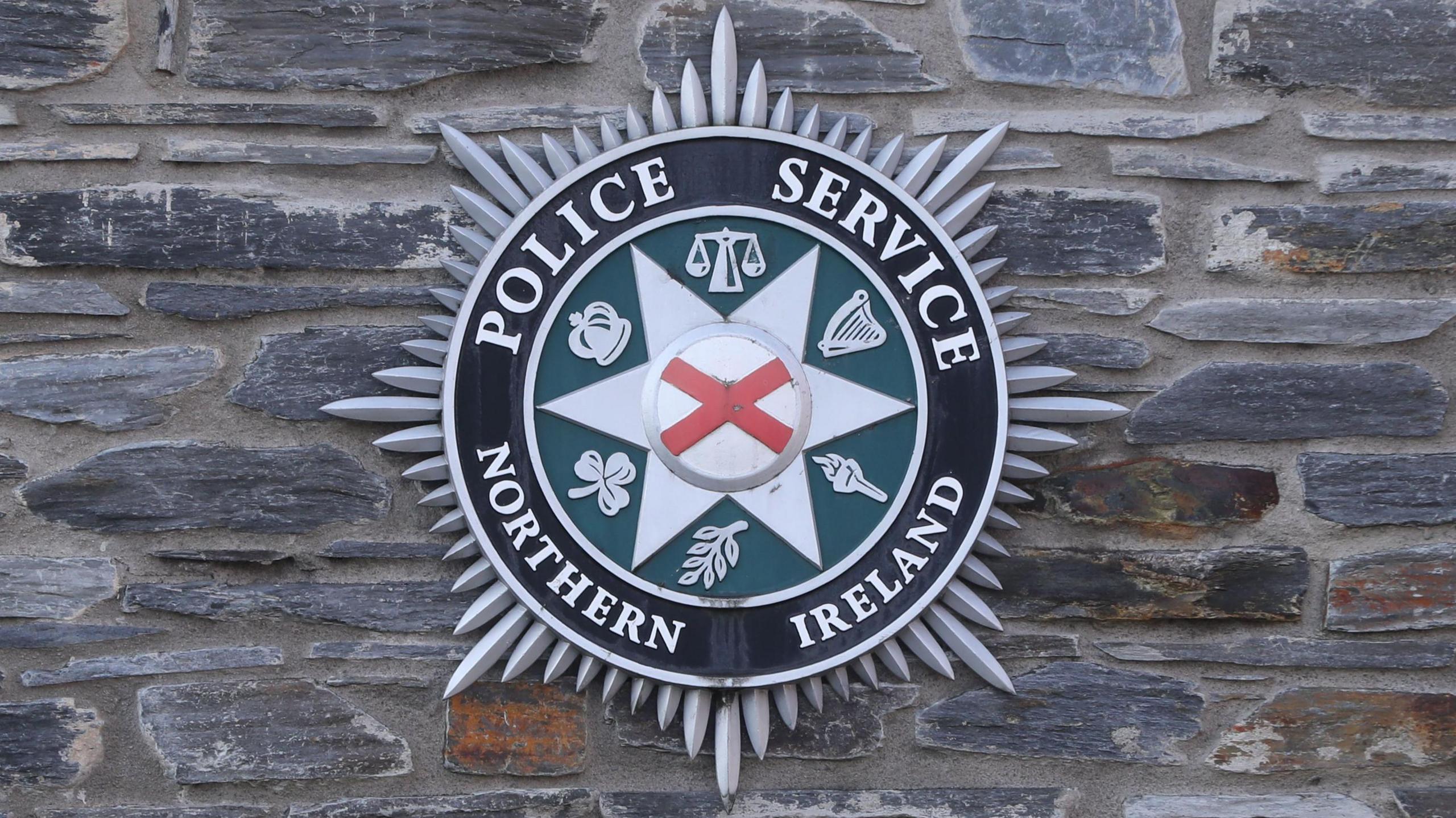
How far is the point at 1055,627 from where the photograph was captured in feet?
5.92

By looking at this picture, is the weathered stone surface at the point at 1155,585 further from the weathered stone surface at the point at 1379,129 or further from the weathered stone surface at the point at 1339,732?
the weathered stone surface at the point at 1379,129

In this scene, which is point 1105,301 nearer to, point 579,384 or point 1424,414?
point 1424,414

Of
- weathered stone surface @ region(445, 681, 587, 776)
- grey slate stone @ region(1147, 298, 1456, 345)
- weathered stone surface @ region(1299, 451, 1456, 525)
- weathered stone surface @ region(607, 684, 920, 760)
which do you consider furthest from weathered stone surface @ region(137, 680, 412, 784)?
weathered stone surface @ region(1299, 451, 1456, 525)

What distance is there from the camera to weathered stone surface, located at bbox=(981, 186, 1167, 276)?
1796 millimetres

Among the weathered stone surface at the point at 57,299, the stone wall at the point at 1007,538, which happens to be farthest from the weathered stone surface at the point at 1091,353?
the weathered stone surface at the point at 57,299

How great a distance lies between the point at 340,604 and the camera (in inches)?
70.2

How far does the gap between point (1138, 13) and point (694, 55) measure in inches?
24.9

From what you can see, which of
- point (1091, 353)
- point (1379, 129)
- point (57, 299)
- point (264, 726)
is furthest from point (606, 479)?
point (1379, 129)

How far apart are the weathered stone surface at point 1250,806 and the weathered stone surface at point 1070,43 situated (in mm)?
1008

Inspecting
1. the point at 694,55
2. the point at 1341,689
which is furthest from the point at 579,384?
the point at 1341,689

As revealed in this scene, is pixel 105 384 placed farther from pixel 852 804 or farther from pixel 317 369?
pixel 852 804

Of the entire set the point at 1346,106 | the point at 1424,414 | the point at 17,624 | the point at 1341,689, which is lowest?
the point at 1341,689

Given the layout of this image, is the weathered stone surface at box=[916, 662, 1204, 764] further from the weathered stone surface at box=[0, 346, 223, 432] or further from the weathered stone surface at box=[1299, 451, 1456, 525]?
the weathered stone surface at box=[0, 346, 223, 432]

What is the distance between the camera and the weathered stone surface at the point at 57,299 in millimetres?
1765
